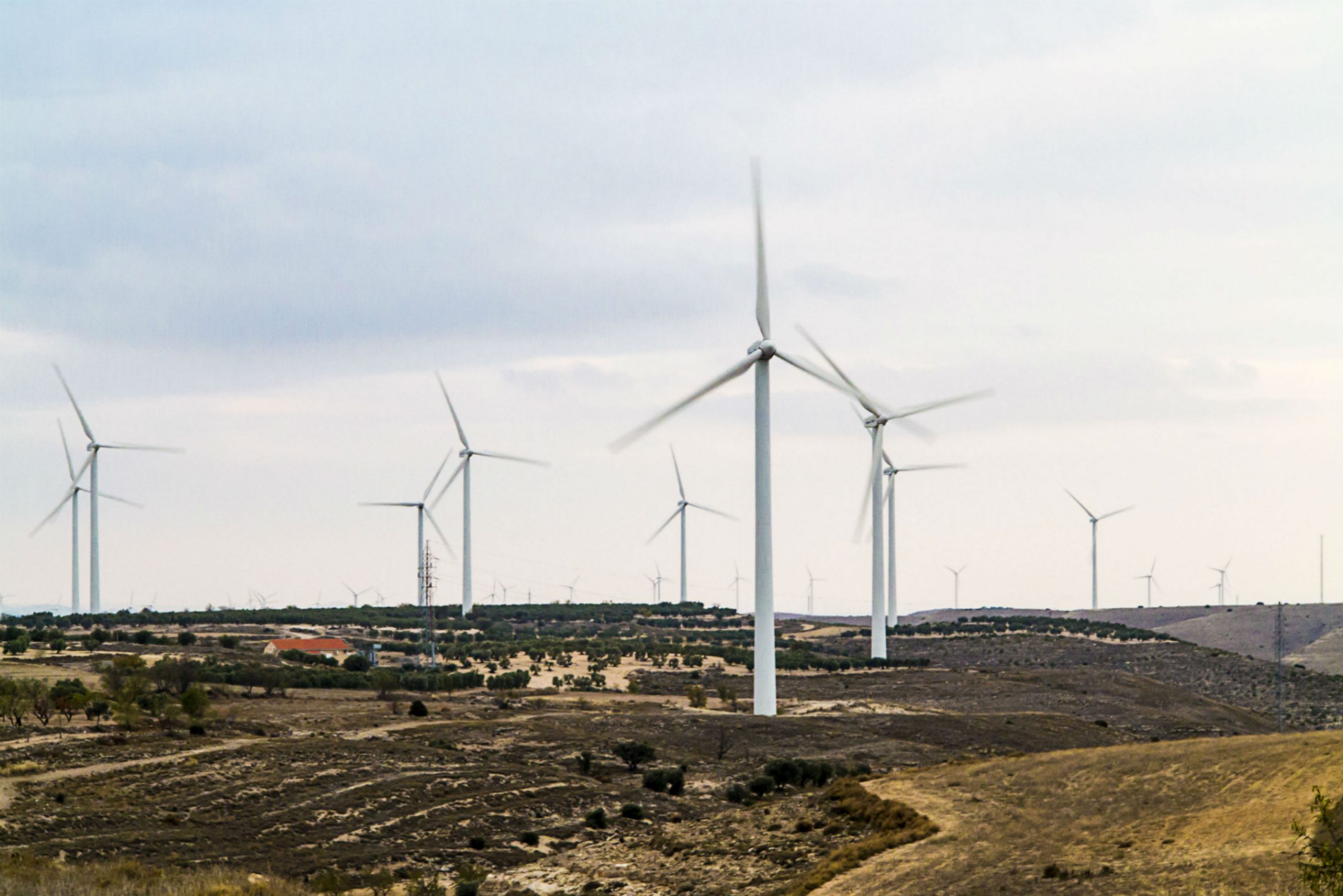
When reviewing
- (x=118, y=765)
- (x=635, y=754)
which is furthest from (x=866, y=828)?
(x=118, y=765)

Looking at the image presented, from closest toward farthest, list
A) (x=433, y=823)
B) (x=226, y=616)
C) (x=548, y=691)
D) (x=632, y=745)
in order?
(x=433, y=823)
(x=632, y=745)
(x=548, y=691)
(x=226, y=616)

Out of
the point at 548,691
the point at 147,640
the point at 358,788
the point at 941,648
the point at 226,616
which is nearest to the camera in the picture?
the point at 358,788

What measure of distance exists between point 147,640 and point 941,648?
260 ft

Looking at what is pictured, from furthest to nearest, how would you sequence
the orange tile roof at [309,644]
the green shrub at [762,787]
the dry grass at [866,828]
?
Answer: the orange tile roof at [309,644]
the green shrub at [762,787]
the dry grass at [866,828]

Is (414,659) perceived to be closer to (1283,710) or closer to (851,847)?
(1283,710)

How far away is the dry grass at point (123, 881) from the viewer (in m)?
33.4

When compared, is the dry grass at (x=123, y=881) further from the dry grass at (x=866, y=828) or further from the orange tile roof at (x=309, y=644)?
the orange tile roof at (x=309, y=644)

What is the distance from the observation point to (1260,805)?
1485 inches

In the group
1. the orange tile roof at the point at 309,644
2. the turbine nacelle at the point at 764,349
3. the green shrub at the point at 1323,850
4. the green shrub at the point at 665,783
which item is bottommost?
the green shrub at the point at 665,783

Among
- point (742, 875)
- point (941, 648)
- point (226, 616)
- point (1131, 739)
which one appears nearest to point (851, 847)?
point (742, 875)

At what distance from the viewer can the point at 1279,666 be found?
2714 inches

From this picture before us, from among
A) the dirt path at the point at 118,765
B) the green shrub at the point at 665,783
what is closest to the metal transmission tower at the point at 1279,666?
the green shrub at the point at 665,783

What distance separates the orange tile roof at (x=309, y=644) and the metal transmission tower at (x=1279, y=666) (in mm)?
73466

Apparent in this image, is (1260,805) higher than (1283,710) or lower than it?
higher
